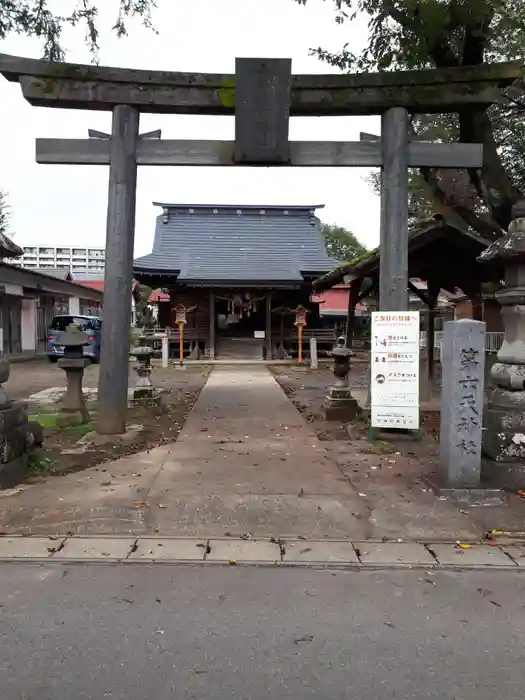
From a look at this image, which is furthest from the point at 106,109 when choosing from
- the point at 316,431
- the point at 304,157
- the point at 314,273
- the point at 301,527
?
the point at 314,273

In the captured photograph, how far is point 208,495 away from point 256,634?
2.53 meters

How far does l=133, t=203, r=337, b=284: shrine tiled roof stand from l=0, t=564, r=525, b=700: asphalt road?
2068cm

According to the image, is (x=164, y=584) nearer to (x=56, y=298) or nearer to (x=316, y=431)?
(x=316, y=431)

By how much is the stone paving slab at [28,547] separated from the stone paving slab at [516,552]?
3402mm

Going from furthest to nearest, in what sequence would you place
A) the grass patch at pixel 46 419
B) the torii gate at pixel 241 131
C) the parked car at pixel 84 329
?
the parked car at pixel 84 329, the grass patch at pixel 46 419, the torii gate at pixel 241 131

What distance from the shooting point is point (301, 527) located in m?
4.97

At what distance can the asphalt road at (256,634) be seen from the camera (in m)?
2.78

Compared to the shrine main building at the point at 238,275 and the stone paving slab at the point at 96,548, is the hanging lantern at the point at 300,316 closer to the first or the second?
the shrine main building at the point at 238,275

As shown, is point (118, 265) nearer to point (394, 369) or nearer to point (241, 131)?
point (241, 131)

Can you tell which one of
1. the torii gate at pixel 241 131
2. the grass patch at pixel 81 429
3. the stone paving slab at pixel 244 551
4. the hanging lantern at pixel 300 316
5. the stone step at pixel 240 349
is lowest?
the stone paving slab at pixel 244 551

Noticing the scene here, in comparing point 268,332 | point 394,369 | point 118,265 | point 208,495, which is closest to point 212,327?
point 268,332

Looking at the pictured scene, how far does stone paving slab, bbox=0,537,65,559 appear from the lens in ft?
14.3

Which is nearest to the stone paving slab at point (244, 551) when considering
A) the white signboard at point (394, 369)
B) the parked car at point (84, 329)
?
the white signboard at point (394, 369)

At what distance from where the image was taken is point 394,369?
7668mm
